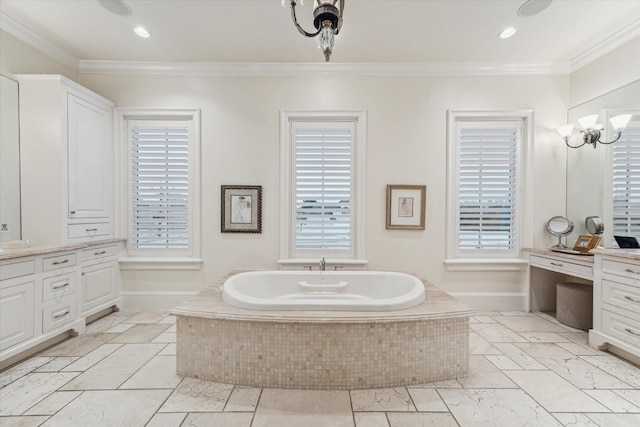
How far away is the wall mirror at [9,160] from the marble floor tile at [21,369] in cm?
101

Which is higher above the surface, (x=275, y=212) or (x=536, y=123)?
(x=536, y=123)

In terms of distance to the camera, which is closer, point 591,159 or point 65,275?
point 65,275

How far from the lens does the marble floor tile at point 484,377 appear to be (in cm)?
185

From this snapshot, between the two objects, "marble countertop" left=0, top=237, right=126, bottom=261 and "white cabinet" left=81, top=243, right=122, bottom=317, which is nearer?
"marble countertop" left=0, top=237, right=126, bottom=261

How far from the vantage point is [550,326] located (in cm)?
283

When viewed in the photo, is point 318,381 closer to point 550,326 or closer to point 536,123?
point 550,326

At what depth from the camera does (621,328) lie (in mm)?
2201

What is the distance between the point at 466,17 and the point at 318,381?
9.80 feet

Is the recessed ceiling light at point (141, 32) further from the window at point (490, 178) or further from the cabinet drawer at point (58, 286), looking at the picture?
the window at point (490, 178)

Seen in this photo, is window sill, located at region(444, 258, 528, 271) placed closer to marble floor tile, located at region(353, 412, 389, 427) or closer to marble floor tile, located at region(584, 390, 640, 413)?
marble floor tile, located at region(584, 390, 640, 413)

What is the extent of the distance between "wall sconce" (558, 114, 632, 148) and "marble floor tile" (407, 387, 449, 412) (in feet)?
9.19

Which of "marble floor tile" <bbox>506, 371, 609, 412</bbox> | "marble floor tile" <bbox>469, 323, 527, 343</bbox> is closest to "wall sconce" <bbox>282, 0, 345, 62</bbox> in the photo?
"marble floor tile" <bbox>506, 371, 609, 412</bbox>

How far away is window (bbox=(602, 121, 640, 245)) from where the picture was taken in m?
2.48

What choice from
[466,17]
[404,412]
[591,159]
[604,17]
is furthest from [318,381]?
[604,17]
